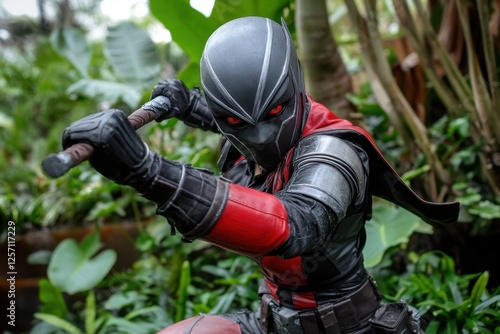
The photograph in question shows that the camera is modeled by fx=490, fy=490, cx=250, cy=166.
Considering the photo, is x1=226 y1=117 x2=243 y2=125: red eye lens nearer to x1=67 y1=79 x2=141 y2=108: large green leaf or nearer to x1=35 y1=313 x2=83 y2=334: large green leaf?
x1=35 y1=313 x2=83 y2=334: large green leaf

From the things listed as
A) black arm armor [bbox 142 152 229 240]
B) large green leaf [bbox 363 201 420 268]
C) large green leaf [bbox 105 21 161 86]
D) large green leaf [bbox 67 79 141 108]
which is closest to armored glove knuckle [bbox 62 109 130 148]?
black arm armor [bbox 142 152 229 240]

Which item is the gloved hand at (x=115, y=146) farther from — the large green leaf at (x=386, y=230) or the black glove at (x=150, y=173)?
the large green leaf at (x=386, y=230)

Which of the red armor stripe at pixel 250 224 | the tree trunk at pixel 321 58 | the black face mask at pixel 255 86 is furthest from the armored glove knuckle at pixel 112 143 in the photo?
the tree trunk at pixel 321 58

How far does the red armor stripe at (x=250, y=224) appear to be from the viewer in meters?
0.97

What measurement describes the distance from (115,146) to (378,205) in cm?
191

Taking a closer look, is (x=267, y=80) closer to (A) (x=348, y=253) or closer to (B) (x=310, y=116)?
(B) (x=310, y=116)

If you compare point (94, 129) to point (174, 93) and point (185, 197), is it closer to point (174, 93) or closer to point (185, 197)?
point (185, 197)

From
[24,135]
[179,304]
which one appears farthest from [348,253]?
[24,135]

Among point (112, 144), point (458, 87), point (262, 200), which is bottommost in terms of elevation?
point (458, 87)

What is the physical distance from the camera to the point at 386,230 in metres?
2.25

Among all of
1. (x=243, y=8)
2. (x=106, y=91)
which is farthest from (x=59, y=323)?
(x=243, y=8)

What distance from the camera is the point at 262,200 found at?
Result: 0.99 metres

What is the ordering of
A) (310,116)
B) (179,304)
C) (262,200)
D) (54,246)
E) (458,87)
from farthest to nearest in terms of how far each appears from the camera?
(54,246), (458,87), (179,304), (310,116), (262,200)

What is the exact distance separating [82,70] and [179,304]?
248cm
